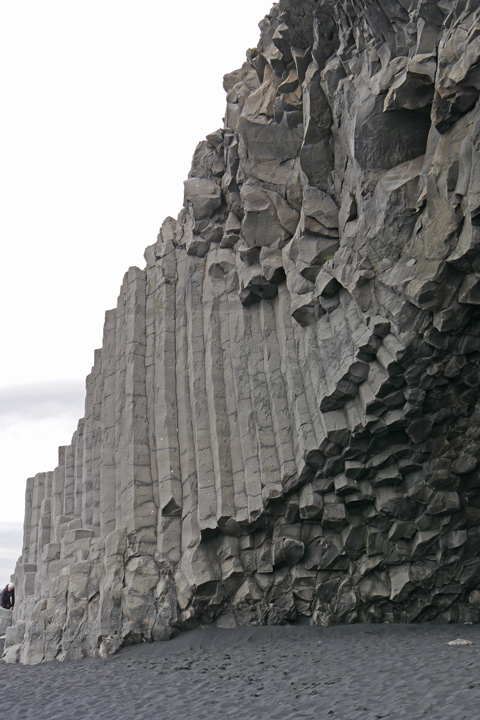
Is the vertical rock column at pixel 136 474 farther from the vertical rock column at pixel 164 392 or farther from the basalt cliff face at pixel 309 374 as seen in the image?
the vertical rock column at pixel 164 392

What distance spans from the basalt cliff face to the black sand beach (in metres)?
0.53

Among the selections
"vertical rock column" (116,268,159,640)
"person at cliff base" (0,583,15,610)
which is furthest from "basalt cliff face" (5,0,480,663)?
"person at cliff base" (0,583,15,610)

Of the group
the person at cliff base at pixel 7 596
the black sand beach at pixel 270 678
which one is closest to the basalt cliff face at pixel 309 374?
the black sand beach at pixel 270 678

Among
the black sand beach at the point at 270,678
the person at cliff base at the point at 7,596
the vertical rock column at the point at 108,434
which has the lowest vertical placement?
the black sand beach at the point at 270,678

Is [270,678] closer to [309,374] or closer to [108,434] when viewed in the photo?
[309,374]

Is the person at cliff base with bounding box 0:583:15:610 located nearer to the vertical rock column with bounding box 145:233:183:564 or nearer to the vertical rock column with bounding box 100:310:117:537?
the vertical rock column with bounding box 100:310:117:537

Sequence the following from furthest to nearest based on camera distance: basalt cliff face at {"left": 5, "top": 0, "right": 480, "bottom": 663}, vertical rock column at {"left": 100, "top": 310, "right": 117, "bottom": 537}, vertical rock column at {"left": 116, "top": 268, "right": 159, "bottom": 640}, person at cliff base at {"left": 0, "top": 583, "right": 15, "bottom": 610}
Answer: person at cliff base at {"left": 0, "top": 583, "right": 15, "bottom": 610}
vertical rock column at {"left": 100, "top": 310, "right": 117, "bottom": 537}
vertical rock column at {"left": 116, "top": 268, "right": 159, "bottom": 640}
basalt cliff face at {"left": 5, "top": 0, "right": 480, "bottom": 663}

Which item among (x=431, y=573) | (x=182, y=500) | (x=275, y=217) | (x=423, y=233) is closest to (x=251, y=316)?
(x=275, y=217)

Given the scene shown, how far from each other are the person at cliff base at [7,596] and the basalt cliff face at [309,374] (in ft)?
18.0

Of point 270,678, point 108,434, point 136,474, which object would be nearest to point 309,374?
point 136,474

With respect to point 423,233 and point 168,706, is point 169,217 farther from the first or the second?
point 168,706

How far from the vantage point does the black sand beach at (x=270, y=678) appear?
763 centimetres

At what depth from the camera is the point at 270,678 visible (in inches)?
365

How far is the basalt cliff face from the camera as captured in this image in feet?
31.9
